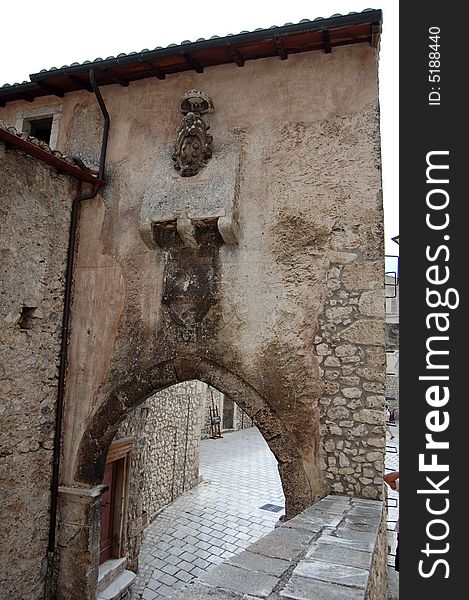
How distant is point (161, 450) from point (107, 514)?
2.82m

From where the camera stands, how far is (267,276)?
4.92 meters

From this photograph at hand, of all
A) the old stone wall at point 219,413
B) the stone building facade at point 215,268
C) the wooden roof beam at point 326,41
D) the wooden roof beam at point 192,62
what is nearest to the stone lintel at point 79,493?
the stone building facade at point 215,268

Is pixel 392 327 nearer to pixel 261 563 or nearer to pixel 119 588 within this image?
pixel 119 588

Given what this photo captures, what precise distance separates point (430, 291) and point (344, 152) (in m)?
2.42

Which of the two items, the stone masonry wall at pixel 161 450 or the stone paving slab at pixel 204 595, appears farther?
the stone masonry wall at pixel 161 450

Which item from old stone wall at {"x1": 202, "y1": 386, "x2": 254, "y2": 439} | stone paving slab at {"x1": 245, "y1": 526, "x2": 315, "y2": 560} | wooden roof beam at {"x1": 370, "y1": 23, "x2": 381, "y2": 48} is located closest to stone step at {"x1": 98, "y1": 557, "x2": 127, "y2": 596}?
stone paving slab at {"x1": 245, "y1": 526, "x2": 315, "y2": 560}

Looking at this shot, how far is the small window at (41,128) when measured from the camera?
Answer: 21.2ft

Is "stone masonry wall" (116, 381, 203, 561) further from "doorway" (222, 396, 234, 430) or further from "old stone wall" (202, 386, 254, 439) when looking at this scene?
"doorway" (222, 396, 234, 430)

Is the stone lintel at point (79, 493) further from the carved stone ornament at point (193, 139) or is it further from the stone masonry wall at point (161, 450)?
the carved stone ornament at point (193, 139)

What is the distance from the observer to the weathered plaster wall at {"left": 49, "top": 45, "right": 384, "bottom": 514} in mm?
4520

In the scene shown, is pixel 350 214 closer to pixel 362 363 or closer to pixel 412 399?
pixel 362 363

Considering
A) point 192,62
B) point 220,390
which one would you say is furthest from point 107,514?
point 192,62

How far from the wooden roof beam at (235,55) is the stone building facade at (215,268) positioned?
24mm

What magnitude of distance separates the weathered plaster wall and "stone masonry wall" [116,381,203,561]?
2090 millimetres
